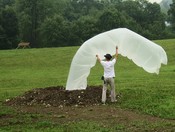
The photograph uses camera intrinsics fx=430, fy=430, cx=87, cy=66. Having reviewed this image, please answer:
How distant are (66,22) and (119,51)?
73.5 meters

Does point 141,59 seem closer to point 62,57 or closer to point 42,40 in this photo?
point 62,57

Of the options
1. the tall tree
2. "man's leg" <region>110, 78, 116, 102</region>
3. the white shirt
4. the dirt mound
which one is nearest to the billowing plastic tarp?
the dirt mound

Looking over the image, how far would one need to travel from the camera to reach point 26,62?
44469 millimetres

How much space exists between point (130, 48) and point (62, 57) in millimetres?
27723

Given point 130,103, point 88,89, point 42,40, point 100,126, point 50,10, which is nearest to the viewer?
point 100,126

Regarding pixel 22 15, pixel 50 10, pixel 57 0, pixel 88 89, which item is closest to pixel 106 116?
pixel 88 89

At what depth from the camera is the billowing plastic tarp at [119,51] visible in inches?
760

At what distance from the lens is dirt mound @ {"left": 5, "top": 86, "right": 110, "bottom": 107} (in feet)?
58.1

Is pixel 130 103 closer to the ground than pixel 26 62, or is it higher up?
higher up

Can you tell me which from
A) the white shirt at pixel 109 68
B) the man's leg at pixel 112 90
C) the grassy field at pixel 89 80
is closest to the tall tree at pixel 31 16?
the grassy field at pixel 89 80

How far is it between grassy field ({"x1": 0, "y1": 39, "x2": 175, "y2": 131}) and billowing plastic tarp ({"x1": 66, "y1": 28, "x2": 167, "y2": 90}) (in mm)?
1523

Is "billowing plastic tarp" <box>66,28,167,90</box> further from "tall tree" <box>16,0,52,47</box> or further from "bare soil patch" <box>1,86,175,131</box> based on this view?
"tall tree" <box>16,0,52,47</box>

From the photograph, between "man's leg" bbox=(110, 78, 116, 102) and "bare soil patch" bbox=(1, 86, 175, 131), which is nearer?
"bare soil patch" bbox=(1, 86, 175, 131)

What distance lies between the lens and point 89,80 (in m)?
28.2
